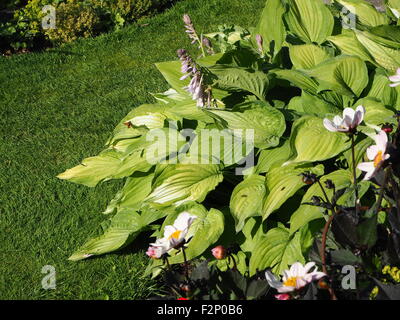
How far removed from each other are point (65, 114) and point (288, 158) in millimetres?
2889

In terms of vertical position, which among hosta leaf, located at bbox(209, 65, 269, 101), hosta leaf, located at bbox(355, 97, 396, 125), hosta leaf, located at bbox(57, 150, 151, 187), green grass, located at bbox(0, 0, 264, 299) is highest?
hosta leaf, located at bbox(209, 65, 269, 101)

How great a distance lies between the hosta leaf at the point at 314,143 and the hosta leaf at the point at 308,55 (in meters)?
0.54

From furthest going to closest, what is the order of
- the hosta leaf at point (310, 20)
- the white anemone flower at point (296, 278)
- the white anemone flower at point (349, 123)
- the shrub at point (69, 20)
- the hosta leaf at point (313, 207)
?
1. the shrub at point (69, 20)
2. the hosta leaf at point (310, 20)
3. the hosta leaf at point (313, 207)
4. the white anemone flower at point (349, 123)
5. the white anemone flower at point (296, 278)

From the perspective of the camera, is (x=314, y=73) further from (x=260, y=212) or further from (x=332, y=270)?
(x=332, y=270)

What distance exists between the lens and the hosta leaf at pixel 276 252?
2.76 meters

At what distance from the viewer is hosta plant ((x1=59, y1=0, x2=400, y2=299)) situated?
2.70 meters

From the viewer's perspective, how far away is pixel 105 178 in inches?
141

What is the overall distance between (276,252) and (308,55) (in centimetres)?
108

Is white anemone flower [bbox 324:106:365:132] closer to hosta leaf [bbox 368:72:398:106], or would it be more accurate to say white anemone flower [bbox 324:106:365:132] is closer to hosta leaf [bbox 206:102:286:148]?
hosta leaf [bbox 206:102:286:148]

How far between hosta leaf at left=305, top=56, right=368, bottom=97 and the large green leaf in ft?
3.58
